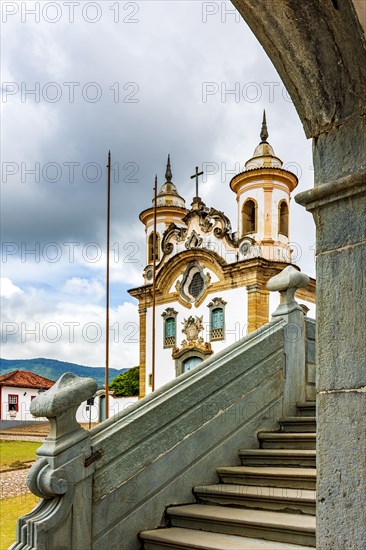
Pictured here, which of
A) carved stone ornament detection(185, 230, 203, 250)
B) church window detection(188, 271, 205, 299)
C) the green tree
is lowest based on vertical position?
the green tree

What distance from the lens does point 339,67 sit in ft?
8.11

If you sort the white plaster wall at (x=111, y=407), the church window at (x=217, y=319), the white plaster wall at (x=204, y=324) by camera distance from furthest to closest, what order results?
the white plaster wall at (x=111, y=407) → the church window at (x=217, y=319) → the white plaster wall at (x=204, y=324)

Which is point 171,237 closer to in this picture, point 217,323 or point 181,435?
point 217,323

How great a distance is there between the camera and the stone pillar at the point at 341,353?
238 centimetres

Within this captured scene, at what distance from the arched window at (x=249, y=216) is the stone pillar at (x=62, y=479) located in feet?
80.6

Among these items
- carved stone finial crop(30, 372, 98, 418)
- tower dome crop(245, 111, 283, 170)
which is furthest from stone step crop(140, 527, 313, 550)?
tower dome crop(245, 111, 283, 170)

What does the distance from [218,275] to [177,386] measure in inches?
903

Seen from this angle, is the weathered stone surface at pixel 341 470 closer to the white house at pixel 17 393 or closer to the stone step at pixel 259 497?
the stone step at pixel 259 497

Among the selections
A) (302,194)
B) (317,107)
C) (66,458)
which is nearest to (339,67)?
(317,107)

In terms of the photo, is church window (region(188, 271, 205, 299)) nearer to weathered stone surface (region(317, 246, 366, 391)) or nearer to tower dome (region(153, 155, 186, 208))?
tower dome (region(153, 155, 186, 208))

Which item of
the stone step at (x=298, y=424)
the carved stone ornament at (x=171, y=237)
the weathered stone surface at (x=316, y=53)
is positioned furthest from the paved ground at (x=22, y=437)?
the weathered stone surface at (x=316, y=53)

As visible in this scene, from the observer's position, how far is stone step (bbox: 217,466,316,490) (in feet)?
14.0

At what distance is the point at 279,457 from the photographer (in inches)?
188

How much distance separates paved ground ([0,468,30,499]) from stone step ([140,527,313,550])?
6.71 metres
